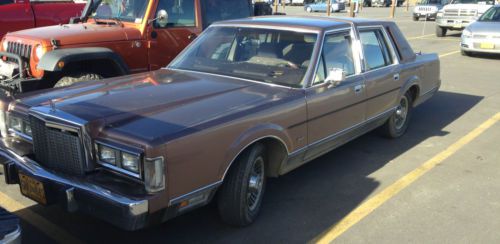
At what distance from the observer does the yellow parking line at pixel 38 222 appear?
346cm

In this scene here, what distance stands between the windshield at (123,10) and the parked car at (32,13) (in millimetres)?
2281

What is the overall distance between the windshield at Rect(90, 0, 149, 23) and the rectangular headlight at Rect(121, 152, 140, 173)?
12.1 ft

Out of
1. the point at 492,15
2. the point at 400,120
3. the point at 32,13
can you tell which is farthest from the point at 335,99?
the point at 492,15

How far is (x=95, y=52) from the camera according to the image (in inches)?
217

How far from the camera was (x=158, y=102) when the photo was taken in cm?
349

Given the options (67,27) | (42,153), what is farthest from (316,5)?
(42,153)

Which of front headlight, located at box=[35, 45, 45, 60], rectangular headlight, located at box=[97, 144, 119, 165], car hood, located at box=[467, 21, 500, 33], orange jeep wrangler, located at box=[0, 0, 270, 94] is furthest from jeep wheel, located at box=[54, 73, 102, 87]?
car hood, located at box=[467, 21, 500, 33]

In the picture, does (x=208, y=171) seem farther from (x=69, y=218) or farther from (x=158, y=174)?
(x=69, y=218)

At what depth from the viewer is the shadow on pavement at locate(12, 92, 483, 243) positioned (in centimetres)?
354

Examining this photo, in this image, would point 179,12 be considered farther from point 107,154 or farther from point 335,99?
point 107,154

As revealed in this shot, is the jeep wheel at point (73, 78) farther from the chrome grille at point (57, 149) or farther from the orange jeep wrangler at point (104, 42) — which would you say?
the chrome grille at point (57, 149)

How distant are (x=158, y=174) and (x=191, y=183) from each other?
0.28 m

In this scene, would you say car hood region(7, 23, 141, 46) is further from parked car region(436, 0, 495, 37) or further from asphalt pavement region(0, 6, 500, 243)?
parked car region(436, 0, 495, 37)

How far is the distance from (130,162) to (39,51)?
3320 millimetres
